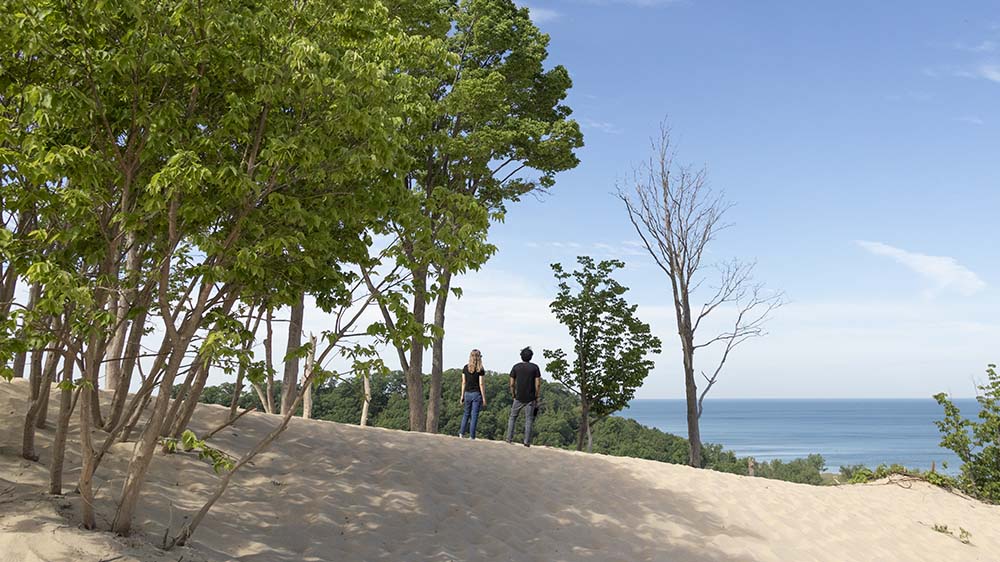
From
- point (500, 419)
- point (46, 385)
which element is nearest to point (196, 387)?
point (46, 385)

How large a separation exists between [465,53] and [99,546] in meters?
16.6

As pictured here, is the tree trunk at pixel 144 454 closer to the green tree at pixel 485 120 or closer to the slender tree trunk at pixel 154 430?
the slender tree trunk at pixel 154 430

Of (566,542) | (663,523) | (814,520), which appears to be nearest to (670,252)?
(814,520)

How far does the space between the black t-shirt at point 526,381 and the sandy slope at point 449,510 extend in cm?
97

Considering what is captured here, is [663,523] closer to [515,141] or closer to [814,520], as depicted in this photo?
[814,520]

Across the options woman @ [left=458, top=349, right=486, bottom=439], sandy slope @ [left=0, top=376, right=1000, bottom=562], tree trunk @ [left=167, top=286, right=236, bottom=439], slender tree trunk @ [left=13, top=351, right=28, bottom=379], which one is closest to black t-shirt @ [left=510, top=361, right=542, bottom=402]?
woman @ [left=458, top=349, right=486, bottom=439]

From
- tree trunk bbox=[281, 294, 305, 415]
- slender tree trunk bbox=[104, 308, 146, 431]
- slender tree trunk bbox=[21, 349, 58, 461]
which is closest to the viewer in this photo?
slender tree trunk bbox=[21, 349, 58, 461]

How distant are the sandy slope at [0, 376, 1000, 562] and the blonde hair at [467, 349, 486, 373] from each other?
5.08 ft

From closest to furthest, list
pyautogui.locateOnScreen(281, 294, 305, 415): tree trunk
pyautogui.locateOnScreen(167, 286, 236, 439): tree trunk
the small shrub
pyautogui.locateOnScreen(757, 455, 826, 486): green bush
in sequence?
pyautogui.locateOnScreen(167, 286, 236, 439): tree trunk → the small shrub → pyautogui.locateOnScreen(281, 294, 305, 415): tree trunk → pyautogui.locateOnScreen(757, 455, 826, 486): green bush

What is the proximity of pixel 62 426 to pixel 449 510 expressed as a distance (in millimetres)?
4556

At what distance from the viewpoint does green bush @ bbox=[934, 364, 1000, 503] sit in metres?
16.6

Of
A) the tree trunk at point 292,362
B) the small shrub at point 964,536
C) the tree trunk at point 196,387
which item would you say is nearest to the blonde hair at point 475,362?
the tree trunk at point 292,362

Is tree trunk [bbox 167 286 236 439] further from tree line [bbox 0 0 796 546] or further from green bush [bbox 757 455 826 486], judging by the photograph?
green bush [bbox 757 455 826 486]

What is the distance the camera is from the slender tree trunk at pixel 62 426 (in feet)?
20.1
